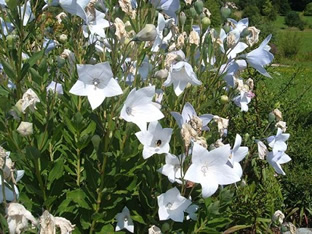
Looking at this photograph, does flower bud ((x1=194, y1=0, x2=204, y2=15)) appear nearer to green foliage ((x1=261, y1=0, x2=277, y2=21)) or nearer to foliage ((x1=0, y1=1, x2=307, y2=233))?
foliage ((x1=0, y1=1, x2=307, y2=233))

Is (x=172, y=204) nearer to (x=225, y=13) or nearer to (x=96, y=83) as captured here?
(x=96, y=83)

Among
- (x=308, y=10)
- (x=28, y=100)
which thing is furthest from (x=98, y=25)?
(x=308, y=10)

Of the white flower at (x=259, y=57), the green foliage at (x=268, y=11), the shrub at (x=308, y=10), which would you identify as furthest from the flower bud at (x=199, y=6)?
the shrub at (x=308, y=10)

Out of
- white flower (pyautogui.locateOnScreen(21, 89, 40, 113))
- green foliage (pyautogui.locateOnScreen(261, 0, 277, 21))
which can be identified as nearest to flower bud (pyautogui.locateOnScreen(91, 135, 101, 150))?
white flower (pyautogui.locateOnScreen(21, 89, 40, 113))

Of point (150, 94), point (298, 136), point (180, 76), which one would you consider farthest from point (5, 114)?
point (298, 136)

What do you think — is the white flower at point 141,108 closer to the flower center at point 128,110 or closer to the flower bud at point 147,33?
the flower center at point 128,110

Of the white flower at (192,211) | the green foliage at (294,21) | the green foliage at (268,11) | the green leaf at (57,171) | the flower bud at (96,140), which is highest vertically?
the flower bud at (96,140)
